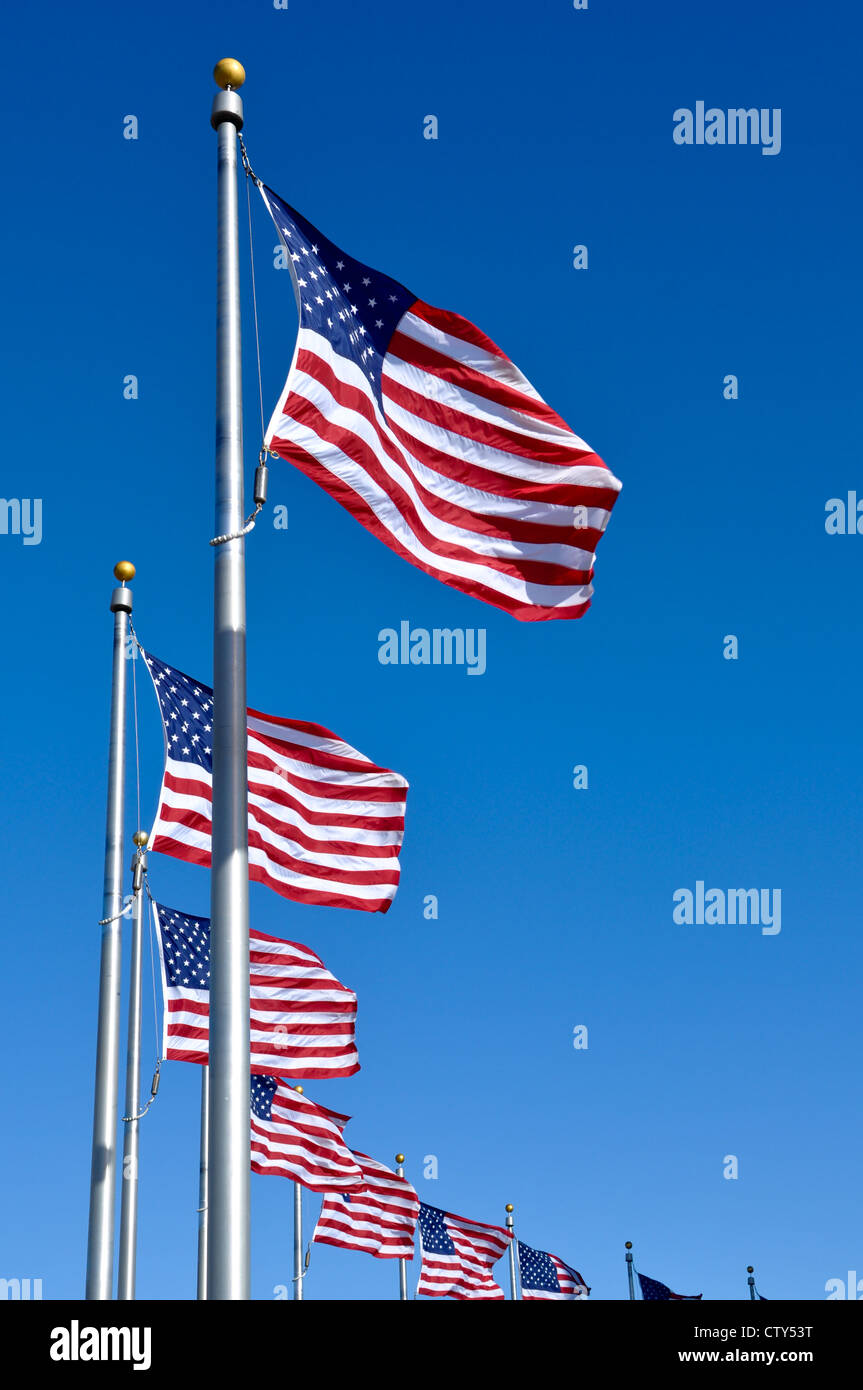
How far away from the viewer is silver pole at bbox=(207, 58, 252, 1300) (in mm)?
10445

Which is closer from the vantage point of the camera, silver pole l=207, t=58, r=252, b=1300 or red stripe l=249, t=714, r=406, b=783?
silver pole l=207, t=58, r=252, b=1300

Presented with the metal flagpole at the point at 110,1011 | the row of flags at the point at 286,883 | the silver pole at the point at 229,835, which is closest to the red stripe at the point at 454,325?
the silver pole at the point at 229,835

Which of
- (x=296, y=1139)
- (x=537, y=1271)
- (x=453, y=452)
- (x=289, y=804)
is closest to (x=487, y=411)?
(x=453, y=452)

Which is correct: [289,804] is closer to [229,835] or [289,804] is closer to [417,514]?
[417,514]

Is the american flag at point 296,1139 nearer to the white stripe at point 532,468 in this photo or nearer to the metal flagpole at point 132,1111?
the metal flagpole at point 132,1111

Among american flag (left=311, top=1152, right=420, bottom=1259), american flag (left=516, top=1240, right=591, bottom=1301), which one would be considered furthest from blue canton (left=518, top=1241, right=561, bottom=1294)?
american flag (left=311, top=1152, right=420, bottom=1259)

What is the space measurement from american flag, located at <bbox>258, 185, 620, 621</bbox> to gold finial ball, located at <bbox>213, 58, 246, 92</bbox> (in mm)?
937

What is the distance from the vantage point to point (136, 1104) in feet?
81.1

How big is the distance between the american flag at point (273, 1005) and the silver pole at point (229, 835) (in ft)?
36.2

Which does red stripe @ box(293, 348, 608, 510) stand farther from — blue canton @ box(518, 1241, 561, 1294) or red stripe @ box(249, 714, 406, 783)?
blue canton @ box(518, 1241, 561, 1294)

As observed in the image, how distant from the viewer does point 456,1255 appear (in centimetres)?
4644

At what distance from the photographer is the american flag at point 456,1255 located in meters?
45.5

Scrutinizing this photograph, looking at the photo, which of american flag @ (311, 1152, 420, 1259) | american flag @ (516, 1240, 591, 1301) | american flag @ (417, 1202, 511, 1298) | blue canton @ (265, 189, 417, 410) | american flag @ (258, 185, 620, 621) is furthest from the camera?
american flag @ (516, 1240, 591, 1301)
